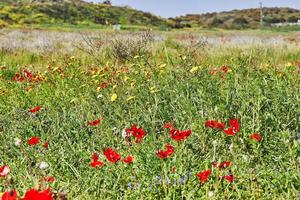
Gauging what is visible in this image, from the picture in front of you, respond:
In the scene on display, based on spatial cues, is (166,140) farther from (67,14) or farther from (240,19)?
(240,19)

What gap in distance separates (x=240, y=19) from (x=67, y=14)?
29071 mm

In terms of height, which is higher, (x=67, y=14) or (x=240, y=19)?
(x=67, y=14)

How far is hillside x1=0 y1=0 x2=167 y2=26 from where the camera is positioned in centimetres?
5147

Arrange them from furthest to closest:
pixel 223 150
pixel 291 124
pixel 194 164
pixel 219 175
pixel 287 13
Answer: pixel 287 13
pixel 291 124
pixel 223 150
pixel 194 164
pixel 219 175

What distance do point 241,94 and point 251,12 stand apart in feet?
297

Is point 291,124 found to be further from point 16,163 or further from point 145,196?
point 16,163

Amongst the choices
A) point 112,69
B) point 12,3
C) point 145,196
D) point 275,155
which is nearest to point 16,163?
point 145,196

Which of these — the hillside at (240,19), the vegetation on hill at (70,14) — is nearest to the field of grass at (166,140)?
the vegetation on hill at (70,14)

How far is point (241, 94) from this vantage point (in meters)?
4.66

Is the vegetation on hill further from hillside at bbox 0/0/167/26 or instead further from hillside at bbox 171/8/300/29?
hillside at bbox 171/8/300/29

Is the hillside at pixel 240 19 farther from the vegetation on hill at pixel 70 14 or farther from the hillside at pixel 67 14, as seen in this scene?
the hillside at pixel 67 14

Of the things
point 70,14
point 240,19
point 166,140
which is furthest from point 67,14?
point 166,140

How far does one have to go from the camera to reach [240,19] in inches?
2926

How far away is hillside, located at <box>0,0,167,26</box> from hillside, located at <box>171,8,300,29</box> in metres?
5.38
